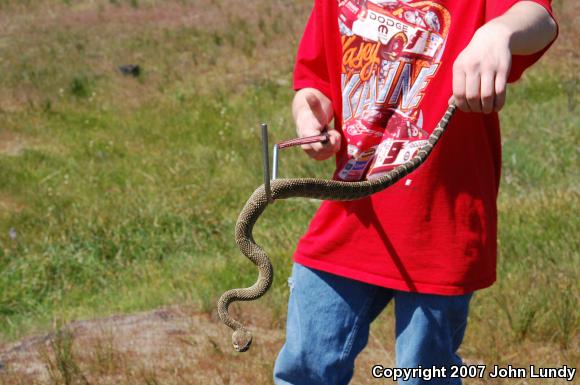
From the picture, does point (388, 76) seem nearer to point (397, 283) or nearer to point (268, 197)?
point (397, 283)

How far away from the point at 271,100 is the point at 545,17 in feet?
30.1

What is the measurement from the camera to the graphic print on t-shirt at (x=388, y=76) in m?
2.46

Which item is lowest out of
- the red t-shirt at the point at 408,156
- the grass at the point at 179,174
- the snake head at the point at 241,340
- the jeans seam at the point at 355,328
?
the grass at the point at 179,174

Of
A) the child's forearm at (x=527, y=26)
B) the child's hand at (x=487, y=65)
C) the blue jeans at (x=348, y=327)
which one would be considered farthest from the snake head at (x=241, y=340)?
the child's forearm at (x=527, y=26)

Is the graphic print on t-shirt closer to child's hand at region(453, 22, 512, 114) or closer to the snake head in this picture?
child's hand at region(453, 22, 512, 114)

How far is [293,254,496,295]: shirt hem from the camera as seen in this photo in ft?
8.03

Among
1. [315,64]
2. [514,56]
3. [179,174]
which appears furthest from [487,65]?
[179,174]

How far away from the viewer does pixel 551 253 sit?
4.82 meters

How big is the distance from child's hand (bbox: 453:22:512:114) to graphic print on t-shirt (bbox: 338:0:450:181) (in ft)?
1.69

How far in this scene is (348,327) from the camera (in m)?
2.54

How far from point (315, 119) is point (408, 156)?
31 centimetres

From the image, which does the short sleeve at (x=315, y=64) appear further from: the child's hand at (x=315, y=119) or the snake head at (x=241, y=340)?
the snake head at (x=241, y=340)

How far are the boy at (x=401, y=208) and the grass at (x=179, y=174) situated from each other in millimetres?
1326

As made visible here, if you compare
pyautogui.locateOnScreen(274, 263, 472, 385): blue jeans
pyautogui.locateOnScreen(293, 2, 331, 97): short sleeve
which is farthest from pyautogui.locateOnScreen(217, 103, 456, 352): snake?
pyautogui.locateOnScreen(293, 2, 331, 97): short sleeve
